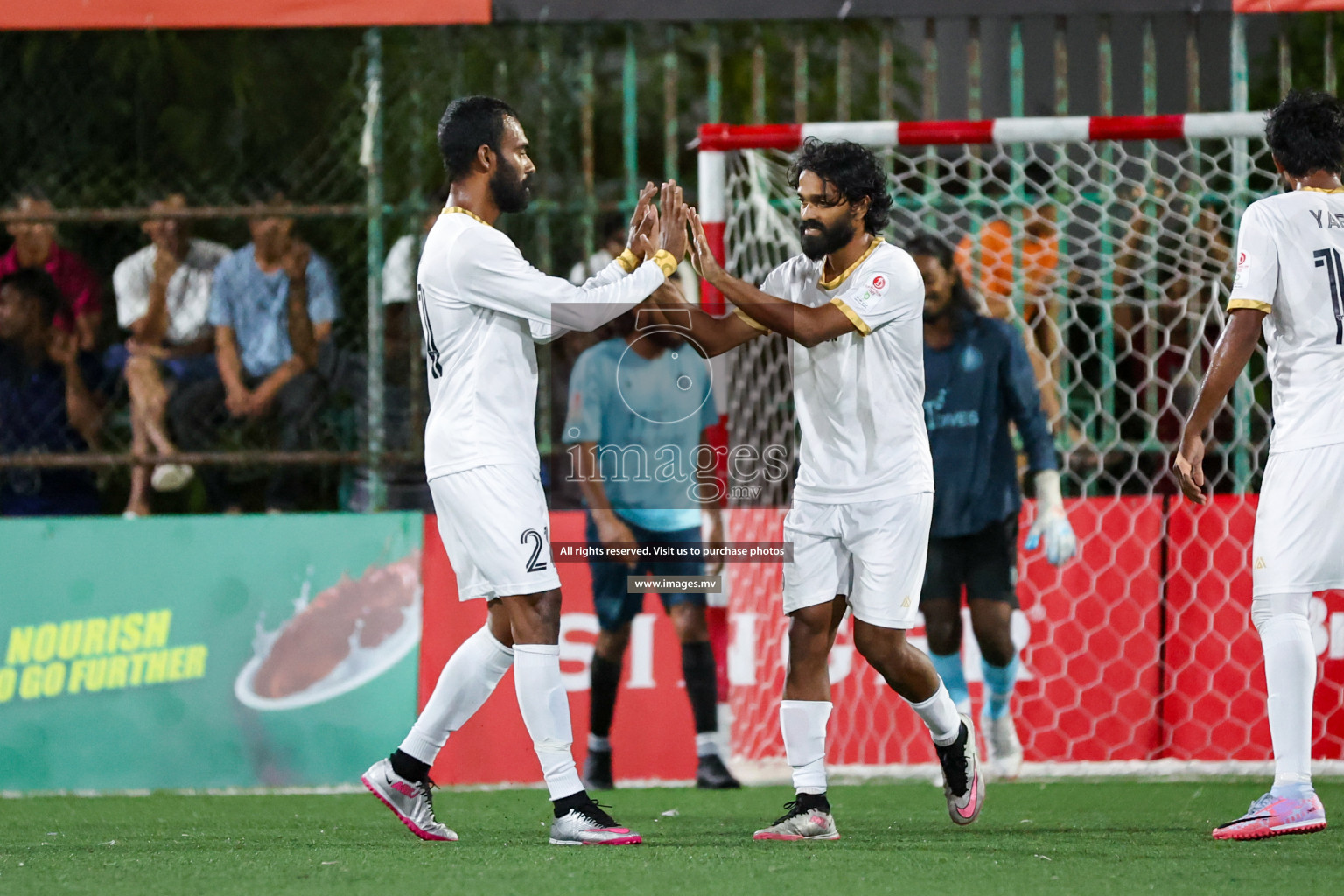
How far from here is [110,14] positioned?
7.20 metres

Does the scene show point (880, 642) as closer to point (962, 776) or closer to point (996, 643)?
point (962, 776)

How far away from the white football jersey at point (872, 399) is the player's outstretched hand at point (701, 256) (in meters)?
0.31

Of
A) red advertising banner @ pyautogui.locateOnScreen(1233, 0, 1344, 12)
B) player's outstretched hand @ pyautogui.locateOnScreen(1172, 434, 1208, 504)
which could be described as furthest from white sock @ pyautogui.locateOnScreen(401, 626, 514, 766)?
red advertising banner @ pyautogui.locateOnScreen(1233, 0, 1344, 12)

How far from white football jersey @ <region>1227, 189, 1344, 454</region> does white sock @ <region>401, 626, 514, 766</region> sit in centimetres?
237

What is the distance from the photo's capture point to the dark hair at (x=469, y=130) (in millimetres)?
4703

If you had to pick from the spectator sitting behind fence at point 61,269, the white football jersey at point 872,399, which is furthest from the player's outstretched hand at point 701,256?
the spectator sitting behind fence at point 61,269

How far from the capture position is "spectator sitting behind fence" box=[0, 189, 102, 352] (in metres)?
7.72

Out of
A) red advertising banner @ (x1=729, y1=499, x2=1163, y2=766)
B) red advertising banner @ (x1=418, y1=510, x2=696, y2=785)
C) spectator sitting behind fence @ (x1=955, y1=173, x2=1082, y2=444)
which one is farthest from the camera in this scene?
spectator sitting behind fence @ (x1=955, y1=173, x2=1082, y2=444)

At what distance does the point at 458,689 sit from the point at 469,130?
165 centimetres

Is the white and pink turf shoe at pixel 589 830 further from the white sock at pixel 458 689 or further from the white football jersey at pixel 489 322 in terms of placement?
the white football jersey at pixel 489 322

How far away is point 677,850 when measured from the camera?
4477 mm

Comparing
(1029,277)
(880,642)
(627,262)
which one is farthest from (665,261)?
(1029,277)

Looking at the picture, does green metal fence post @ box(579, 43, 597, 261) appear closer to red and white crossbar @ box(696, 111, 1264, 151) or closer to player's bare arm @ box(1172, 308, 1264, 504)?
red and white crossbar @ box(696, 111, 1264, 151)

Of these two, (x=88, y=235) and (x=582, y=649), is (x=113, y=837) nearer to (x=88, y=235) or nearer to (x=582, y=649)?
(x=582, y=649)
